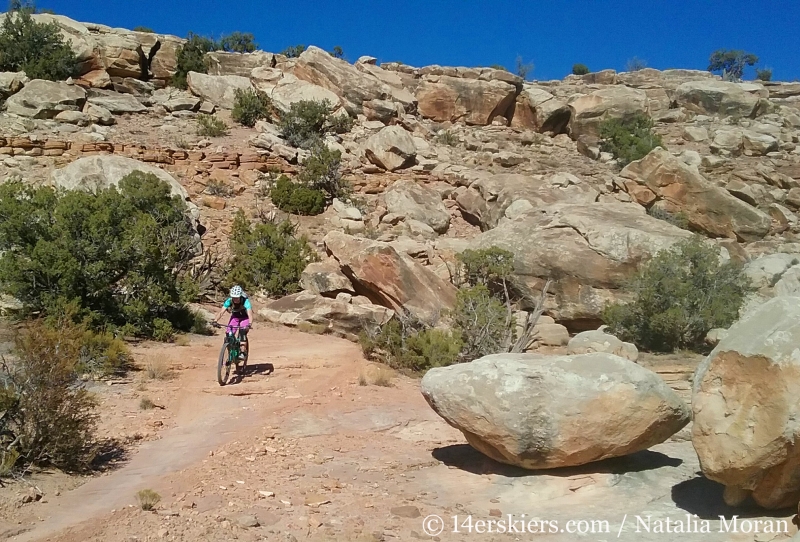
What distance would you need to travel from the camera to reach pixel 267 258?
1772 cm

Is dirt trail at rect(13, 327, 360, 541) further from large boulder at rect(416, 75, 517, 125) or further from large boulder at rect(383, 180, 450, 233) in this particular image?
large boulder at rect(416, 75, 517, 125)

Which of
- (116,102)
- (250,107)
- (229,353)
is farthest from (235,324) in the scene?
(116,102)

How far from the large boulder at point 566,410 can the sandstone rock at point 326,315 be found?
7.94 metres

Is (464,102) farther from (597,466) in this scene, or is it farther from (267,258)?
(597,466)

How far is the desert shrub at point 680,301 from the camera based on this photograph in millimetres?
13297

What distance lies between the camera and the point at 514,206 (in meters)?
20.7

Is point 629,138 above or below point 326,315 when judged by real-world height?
above

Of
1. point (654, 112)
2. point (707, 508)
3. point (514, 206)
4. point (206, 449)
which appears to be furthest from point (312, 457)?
point (654, 112)

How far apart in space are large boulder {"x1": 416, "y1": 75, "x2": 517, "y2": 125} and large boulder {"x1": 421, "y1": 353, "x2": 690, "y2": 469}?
27343mm

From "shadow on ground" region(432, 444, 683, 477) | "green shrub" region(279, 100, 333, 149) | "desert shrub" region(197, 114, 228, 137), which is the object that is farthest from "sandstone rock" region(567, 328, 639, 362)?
"desert shrub" region(197, 114, 228, 137)

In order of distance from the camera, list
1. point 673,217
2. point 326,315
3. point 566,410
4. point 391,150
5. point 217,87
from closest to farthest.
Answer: point 566,410, point 326,315, point 673,217, point 391,150, point 217,87

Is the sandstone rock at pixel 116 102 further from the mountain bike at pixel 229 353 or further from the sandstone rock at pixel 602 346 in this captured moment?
the sandstone rock at pixel 602 346

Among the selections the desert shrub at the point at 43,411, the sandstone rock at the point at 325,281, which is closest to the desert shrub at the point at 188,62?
the sandstone rock at the point at 325,281

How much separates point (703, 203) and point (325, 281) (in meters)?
12.5
